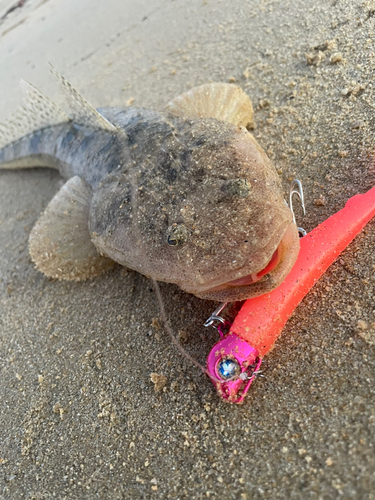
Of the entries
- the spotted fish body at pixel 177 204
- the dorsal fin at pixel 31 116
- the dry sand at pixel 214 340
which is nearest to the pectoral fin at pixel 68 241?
the spotted fish body at pixel 177 204

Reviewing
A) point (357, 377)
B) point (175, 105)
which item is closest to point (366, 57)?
point (175, 105)

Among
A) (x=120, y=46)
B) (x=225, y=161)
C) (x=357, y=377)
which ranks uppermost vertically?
(x=120, y=46)

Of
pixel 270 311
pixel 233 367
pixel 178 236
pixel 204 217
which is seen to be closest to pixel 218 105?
pixel 204 217

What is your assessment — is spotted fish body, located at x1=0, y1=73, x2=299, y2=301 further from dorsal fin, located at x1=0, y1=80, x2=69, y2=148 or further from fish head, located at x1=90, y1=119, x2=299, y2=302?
dorsal fin, located at x1=0, y1=80, x2=69, y2=148

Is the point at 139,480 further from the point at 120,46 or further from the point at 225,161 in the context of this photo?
the point at 120,46

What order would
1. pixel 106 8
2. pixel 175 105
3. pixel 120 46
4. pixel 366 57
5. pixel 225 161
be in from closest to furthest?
pixel 225 161, pixel 366 57, pixel 175 105, pixel 120 46, pixel 106 8

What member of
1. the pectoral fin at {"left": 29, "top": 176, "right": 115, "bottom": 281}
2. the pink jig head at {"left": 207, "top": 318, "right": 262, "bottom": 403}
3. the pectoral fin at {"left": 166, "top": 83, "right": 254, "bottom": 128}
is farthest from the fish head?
the pectoral fin at {"left": 166, "top": 83, "right": 254, "bottom": 128}

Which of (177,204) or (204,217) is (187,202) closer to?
(177,204)
